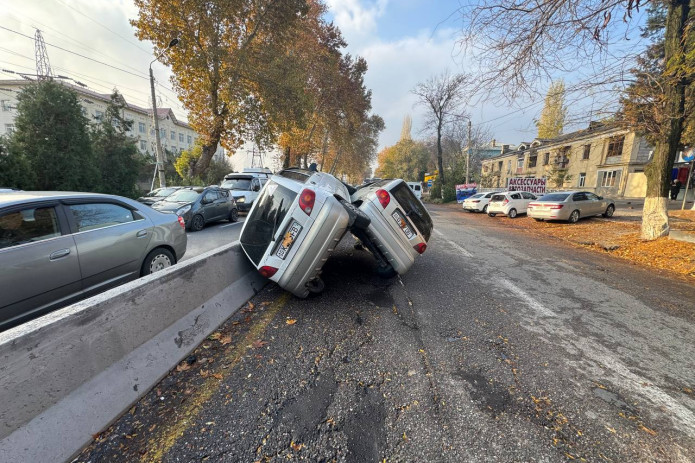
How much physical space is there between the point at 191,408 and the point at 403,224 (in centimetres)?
358

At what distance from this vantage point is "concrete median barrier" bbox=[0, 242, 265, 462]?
61.1 inches

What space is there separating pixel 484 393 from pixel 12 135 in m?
16.8

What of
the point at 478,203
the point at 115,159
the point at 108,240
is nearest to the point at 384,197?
the point at 108,240

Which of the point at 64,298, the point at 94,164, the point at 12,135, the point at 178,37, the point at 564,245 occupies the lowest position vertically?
the point at 564,245

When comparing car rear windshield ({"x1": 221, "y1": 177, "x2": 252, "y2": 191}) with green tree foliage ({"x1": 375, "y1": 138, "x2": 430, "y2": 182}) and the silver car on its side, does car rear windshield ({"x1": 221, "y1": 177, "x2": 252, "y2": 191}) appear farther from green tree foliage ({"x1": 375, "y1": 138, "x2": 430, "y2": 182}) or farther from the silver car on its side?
green tree foliage ({"x1": 375, "y1": 138, "x2": 430, "y2": 182})

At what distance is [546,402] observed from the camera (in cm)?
221

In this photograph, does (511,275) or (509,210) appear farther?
(509,210)

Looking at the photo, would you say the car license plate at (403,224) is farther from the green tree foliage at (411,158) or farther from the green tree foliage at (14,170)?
the green tree foliage at (411,158)

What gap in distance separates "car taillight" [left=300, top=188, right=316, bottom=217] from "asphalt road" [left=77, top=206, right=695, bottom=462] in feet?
4.52

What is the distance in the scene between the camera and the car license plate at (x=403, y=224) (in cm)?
457

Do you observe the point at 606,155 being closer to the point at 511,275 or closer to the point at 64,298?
the point at 511,275

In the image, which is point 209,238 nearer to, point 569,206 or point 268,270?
point 268,270

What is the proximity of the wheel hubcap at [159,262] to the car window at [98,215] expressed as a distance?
2.31 feet

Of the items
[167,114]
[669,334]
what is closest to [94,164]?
[669,334]
